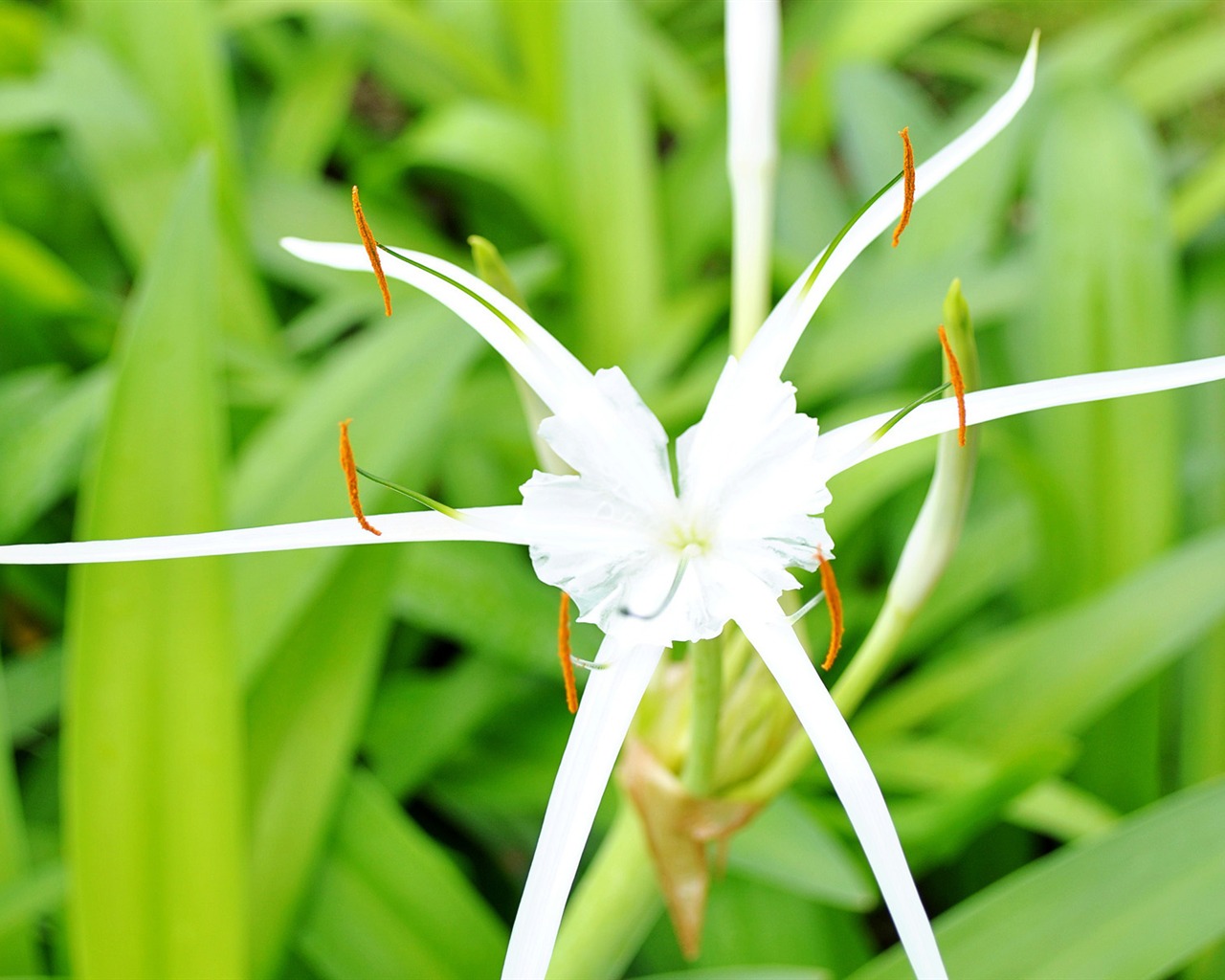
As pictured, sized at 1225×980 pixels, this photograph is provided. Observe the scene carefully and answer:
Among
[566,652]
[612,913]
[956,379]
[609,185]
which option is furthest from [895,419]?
[609,185]

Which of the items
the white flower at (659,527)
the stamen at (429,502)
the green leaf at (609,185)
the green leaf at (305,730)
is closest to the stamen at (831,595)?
the white flower at (659,527)

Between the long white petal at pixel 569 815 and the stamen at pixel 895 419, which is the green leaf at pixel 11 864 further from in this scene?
the stamen at pixel 895 419

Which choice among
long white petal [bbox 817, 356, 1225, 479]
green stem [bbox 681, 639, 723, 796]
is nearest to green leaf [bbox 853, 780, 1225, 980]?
green stem [bbox 681, 639, 723, 796]

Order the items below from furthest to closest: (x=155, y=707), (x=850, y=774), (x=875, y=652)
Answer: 1. (x=155, y=707)
2. (x=875, y=652)
3. (x=850, y=774)

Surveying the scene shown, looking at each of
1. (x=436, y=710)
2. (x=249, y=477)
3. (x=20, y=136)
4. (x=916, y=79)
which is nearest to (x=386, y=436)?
(x=249, y=477)

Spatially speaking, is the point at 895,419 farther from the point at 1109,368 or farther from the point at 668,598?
the point at 1109,368

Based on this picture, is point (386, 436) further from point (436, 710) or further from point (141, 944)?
point (141, 944)
